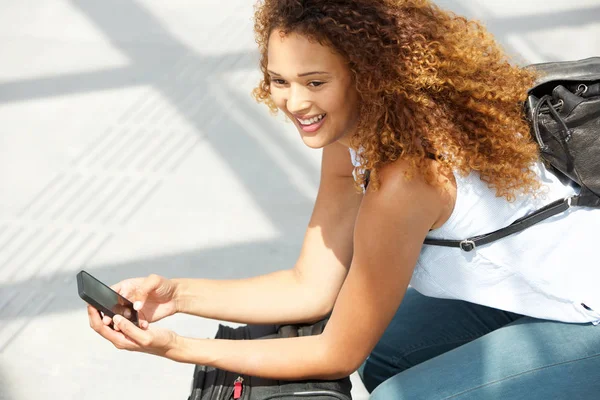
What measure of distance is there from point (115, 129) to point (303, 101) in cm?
173

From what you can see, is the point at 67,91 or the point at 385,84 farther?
the point at 67,91

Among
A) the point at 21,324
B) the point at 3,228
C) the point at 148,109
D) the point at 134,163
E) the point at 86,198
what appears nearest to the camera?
the point at 21,324

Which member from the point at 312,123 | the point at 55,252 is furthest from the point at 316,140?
the point at 55,252

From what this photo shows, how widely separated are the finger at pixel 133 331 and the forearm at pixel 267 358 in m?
0.07

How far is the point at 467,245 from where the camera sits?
5.03 ft

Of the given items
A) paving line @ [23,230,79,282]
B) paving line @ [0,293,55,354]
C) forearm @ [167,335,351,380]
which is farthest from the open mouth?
paving line @ [23,230,79,282]

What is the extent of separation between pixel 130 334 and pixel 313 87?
56cm

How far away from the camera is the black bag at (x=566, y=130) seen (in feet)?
4.84

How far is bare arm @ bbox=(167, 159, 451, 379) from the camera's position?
56.6 inches

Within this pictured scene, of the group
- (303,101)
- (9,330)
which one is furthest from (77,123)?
(303,101)

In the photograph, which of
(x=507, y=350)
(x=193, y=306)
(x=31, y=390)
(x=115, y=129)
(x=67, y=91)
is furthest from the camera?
(x=67, y=91)

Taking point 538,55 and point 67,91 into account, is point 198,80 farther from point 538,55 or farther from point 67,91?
point 538,55

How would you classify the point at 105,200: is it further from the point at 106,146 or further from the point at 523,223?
the point at 523,223

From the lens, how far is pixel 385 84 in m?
1.40
